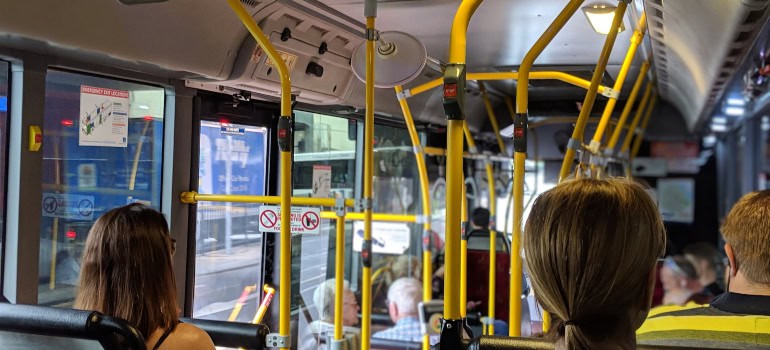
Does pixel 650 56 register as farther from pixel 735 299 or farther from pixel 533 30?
pixel 735 299

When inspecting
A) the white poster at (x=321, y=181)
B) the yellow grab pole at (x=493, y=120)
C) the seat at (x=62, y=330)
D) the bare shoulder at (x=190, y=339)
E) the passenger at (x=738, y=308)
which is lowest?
the bare shoulder at (x=190, y=339)

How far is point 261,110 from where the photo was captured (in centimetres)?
422

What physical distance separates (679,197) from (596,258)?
8.75 meters

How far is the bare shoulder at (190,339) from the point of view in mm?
2215

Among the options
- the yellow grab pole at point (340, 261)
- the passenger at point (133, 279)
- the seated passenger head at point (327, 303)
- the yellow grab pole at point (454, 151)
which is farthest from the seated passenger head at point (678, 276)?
the passenger at point (133, 279)

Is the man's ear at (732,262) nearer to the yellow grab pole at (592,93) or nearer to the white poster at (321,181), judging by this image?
the yellow grab pole at (592,93)

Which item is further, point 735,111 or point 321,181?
point 735,111

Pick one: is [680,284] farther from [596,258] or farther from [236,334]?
[596,258]

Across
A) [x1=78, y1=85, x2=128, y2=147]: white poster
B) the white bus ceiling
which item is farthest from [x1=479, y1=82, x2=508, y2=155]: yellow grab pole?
[x1=78, y1=85, x2=128, y2=147]: white poster

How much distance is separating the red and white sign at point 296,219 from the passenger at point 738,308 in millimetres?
1964

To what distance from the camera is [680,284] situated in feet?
18.7

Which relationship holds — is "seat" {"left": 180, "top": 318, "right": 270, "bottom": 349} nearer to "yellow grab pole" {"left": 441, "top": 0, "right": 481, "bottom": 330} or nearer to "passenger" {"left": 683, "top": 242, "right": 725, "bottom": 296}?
"yellow grab pole" {"left": 441, "top": 0, "right": 481, "bottom": 330}

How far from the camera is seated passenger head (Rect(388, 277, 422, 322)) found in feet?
18.9

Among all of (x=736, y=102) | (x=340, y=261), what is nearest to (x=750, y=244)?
(x=340, y=261)
